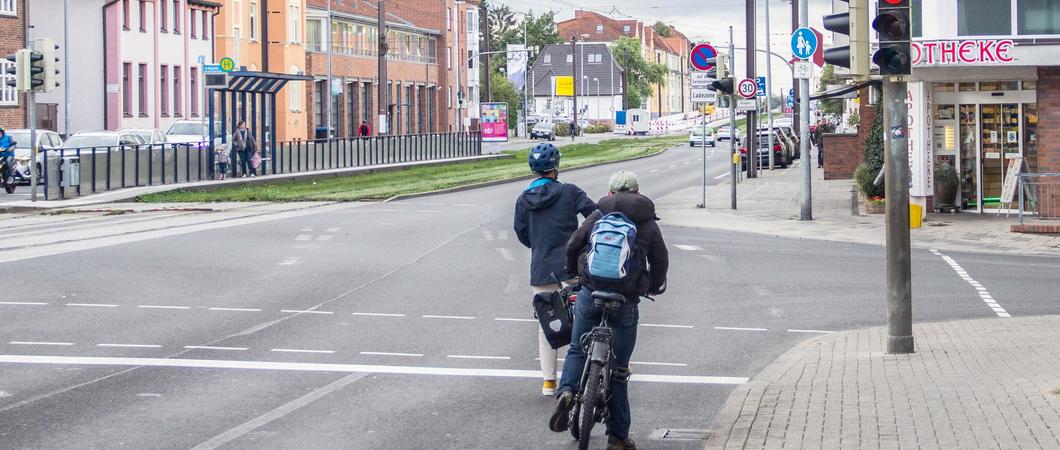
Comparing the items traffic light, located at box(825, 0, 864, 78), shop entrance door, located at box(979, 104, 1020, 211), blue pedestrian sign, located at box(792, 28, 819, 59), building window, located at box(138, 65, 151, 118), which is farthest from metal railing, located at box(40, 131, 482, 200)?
traffic light, located at box(825, 0, 864, 78)

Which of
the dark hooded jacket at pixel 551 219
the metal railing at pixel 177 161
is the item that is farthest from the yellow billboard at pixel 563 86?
the dark hooded jacket at pixel 551 219

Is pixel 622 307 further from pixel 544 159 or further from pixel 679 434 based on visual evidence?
pixel 544 159

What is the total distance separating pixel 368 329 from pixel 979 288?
722cm

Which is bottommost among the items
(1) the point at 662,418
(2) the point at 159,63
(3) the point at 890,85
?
(1) the point at 662,418

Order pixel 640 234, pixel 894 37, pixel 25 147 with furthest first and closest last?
pixel 25 147 → pixel 894 37 → pixel 640 234

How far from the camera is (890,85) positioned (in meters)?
10.9

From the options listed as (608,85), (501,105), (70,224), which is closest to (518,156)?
(501,105)

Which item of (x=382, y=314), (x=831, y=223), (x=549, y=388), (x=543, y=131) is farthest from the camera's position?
(x=543, y=131)

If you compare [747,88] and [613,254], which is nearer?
[613,254]

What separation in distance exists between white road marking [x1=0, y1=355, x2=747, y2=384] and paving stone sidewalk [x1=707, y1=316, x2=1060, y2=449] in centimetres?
59

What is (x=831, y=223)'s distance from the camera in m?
26.4

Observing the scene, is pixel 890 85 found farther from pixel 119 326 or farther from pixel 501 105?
pixel 501 105

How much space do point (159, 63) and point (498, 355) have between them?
53.4 meters

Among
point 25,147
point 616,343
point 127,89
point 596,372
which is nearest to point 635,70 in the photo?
point 127,89
